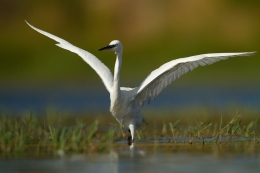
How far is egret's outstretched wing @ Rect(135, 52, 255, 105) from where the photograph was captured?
37.8ft

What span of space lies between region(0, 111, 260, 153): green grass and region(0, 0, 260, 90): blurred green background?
10.9 m

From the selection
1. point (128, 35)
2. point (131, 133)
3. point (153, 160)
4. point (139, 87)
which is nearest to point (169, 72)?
point (139, 87)

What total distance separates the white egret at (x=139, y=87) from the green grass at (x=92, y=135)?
0.89 feet

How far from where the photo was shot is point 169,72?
11.9m

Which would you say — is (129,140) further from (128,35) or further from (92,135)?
(128,35)

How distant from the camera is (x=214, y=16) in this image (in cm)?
3133

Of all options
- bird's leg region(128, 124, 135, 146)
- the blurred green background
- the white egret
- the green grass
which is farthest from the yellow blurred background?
bird's leg region(128, 124, 135, 146)

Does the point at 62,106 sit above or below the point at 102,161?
above

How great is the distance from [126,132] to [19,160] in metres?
2.95

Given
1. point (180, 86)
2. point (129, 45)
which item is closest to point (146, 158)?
point (180, 86)

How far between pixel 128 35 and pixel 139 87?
19.1 m

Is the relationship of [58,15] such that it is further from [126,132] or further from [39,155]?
[39,155]

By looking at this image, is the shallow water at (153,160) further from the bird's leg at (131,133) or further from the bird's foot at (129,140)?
the bird's leg at (131,133)

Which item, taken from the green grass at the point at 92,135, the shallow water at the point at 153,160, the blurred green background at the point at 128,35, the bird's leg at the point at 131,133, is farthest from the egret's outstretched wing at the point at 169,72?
the blurred green background at the point at 128,35
